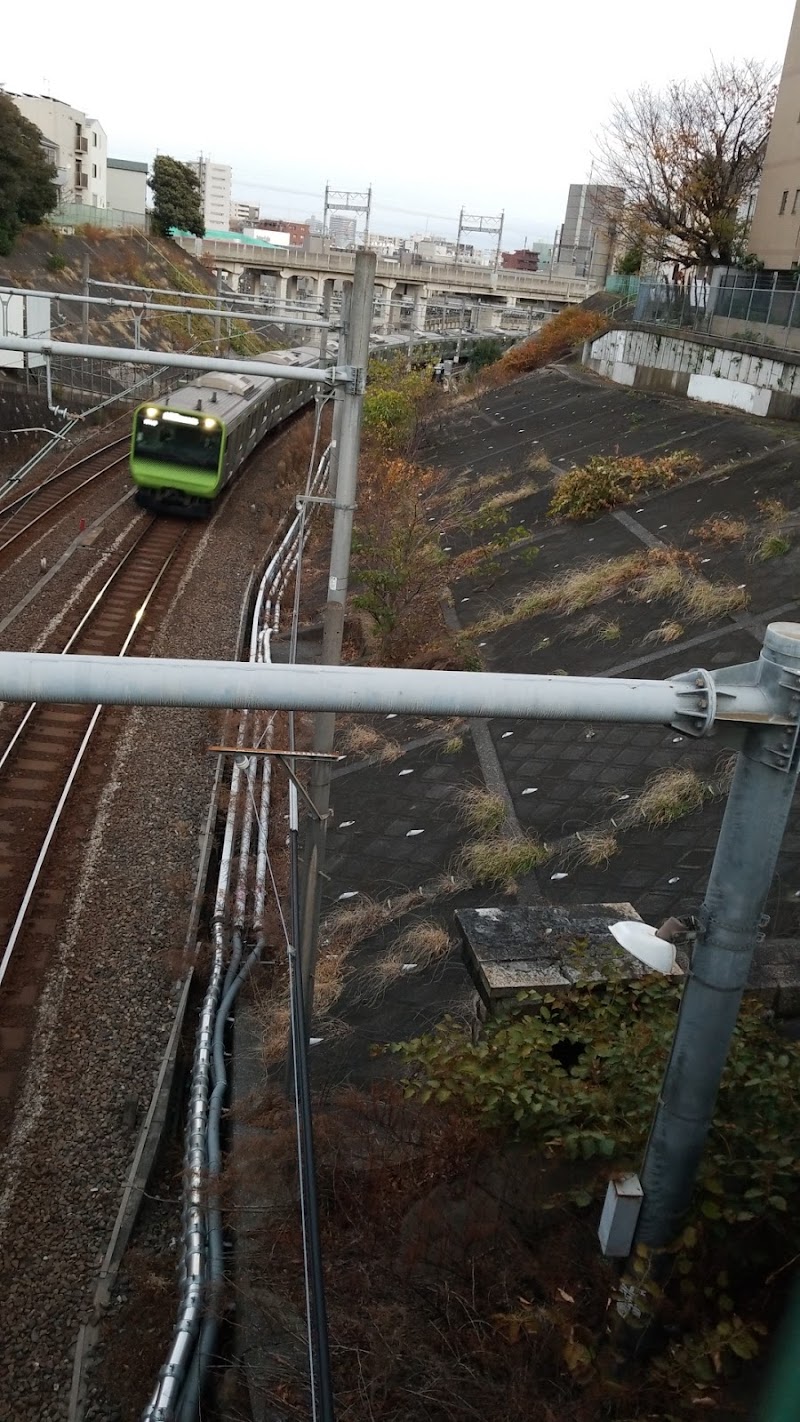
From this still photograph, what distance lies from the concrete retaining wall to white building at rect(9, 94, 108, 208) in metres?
37.6

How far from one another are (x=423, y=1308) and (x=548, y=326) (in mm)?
34645

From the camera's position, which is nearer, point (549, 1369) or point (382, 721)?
point (549, 1369)

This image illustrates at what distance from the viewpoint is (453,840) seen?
8633mm

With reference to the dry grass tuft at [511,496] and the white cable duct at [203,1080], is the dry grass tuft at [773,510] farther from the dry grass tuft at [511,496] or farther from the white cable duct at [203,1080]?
the white cable duct at [203,1080]

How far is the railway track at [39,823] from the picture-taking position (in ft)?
25.5

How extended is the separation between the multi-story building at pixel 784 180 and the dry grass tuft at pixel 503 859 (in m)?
21.4

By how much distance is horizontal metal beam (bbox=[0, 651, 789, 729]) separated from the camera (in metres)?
2.39

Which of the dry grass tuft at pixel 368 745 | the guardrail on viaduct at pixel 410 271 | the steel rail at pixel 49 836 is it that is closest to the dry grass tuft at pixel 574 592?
the dry grass tuft at pixel 368 745

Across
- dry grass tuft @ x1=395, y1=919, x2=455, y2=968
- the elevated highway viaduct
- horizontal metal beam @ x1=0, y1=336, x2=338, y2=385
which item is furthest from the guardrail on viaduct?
dry grass tuft @ x1=395, y1=919, x2=455, y2=968

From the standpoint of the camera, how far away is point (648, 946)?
291cm

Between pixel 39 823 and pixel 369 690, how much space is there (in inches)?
323

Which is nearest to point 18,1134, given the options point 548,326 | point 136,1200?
point 136,1200

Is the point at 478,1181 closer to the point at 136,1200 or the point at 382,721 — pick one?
the point at 136,1200

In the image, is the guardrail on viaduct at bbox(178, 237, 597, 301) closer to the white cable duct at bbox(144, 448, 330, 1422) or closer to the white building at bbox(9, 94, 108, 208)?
the white building at bbox(9, 94, 108, 208)
